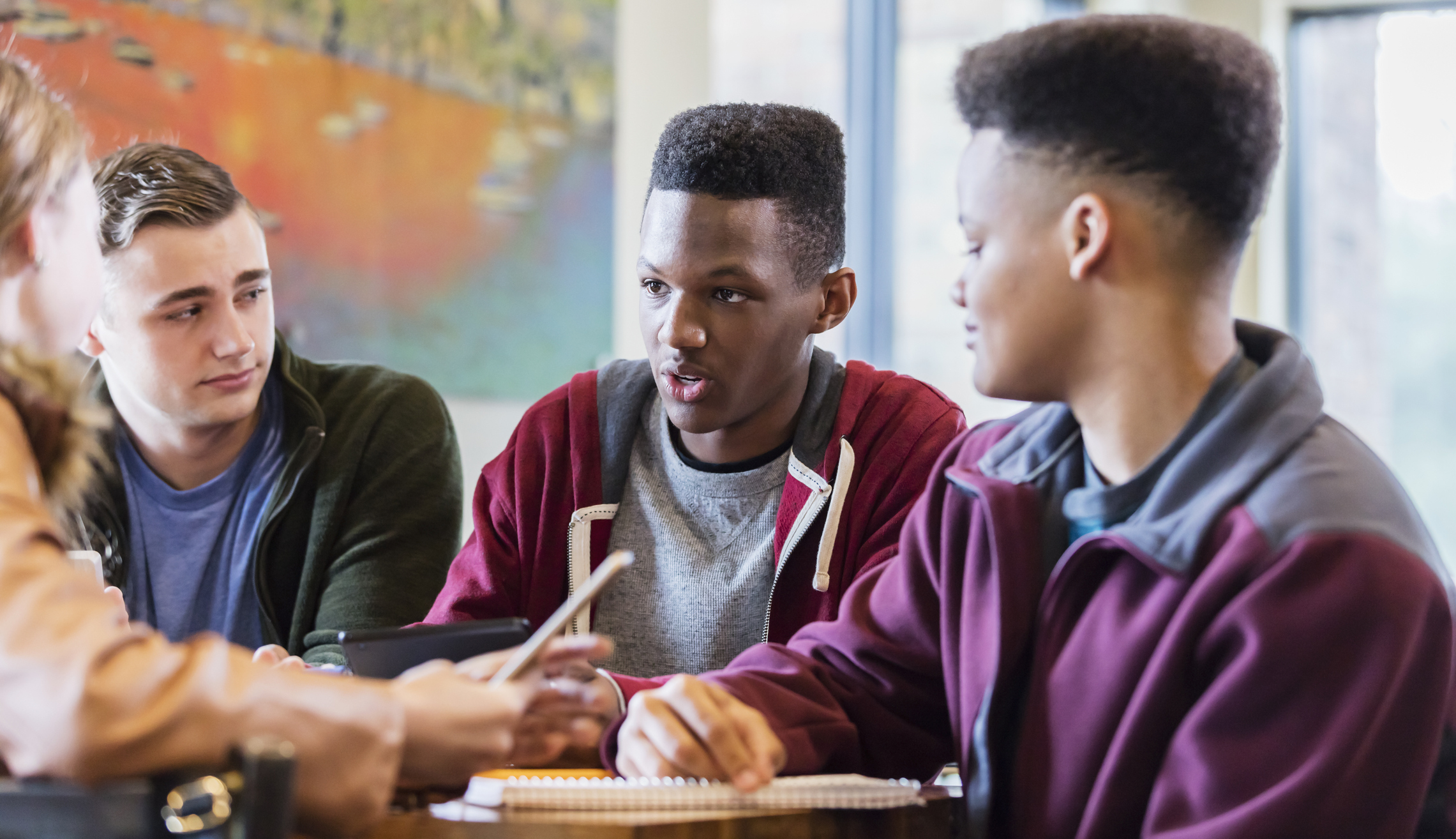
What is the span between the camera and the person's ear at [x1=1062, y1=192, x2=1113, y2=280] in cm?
107

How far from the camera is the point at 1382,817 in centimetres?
90

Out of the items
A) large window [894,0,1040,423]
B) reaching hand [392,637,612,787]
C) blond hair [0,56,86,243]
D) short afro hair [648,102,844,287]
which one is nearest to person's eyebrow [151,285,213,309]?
short afro hair [648,102,844,287]

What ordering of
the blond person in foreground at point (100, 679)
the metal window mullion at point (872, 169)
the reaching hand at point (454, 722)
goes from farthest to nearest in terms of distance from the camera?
the metal window mullion at point (872, 169) < the reaching hand at point (454, 722) < the blond person in foreground at point (100, 679)

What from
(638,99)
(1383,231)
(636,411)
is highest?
(638,99)

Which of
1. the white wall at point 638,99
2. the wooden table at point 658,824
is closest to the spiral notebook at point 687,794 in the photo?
the wooden table at point 658,824

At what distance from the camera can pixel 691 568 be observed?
1.62 meters

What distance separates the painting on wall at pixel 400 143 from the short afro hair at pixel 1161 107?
1684mm

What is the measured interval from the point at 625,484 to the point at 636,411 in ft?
0.32

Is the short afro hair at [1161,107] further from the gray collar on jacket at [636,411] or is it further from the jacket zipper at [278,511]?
the jacket zipper at [278,511]

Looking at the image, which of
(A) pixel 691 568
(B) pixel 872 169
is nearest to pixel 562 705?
(A) pixel 691 568

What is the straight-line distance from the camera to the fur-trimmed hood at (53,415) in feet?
2.93

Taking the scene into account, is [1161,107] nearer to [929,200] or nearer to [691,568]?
[691,568]

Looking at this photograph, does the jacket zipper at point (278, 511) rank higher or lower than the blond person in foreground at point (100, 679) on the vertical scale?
lower

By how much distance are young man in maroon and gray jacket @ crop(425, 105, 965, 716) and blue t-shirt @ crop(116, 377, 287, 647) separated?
388mm
